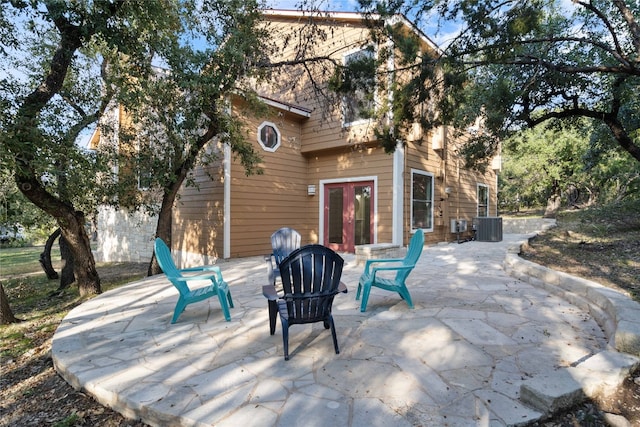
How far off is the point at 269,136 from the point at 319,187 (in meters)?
1.98

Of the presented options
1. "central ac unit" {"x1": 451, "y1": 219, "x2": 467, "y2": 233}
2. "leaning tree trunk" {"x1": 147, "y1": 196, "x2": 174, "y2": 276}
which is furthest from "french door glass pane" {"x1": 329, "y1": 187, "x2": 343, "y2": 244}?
"leaning tree trunk" {"x1": 147, "y1": 196, "x2": 174, "y2": 276}

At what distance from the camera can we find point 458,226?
33.5ft

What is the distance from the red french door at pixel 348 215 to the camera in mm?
8742

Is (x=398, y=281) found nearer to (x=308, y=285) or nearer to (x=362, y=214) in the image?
(x=308, y=285)

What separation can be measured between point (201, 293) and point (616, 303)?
4000 millimetres

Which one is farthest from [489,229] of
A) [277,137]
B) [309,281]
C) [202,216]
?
[309,281]

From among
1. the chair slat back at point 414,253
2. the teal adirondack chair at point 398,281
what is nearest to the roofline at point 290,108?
the chair slat back at point 414,253

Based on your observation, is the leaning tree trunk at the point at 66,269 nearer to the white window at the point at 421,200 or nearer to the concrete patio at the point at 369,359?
the concrete patio at the point at 369,359

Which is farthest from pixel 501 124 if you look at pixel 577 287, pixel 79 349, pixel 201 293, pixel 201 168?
pixel 201 168

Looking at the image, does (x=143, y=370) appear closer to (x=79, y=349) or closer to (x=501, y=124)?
(x=79, y=349)

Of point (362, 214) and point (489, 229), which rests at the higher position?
point (362, 214)

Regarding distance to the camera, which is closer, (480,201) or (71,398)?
(71,398)

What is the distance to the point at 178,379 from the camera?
232 centimetres

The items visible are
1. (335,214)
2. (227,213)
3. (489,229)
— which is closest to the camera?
(227,213)
